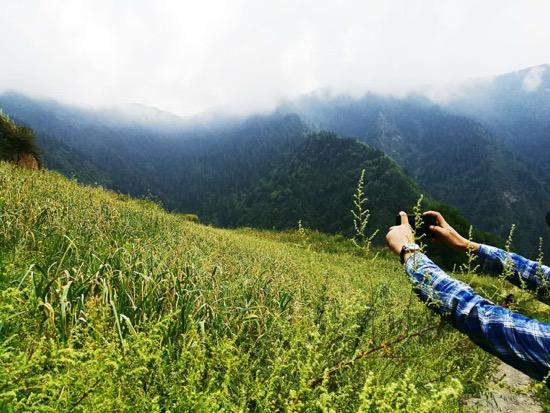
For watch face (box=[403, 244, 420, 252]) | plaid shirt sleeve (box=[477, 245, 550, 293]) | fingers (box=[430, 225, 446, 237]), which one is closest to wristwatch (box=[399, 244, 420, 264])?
watch face (box=[403, 244, 420, 252])

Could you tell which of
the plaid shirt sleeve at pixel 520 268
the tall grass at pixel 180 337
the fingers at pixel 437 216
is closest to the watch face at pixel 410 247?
the tall grass at pixel 180 337

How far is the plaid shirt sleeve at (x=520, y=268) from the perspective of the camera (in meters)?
3.14

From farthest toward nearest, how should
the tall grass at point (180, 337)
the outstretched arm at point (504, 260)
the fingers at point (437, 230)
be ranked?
Result: the outstretched arm at point (504, 260), the fingers at point (437, 230), the tall grass at point (180, 337)

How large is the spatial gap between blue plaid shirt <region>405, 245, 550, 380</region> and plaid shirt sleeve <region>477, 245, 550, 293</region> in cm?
102

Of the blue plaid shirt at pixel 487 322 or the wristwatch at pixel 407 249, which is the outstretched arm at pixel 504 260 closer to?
the wristwatch at pixel 407 249

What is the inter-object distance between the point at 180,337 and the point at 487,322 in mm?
2462

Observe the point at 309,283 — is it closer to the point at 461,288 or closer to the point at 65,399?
the point at 461,288

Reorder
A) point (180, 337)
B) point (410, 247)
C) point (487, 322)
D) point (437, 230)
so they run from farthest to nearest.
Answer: point (180, 337) < point (437, 230) < point (410, 247) < point (487, 322)

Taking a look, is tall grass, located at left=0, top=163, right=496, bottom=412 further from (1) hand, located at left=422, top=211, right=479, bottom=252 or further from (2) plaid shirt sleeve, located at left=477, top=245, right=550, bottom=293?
(2) plaid shirt sleeve, located at left=477, top=245, right=550, bottom=293

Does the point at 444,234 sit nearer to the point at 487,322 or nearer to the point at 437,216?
the point at 437,216

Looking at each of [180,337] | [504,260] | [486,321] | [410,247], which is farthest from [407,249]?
[180,337]

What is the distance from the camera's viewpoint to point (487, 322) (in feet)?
7.08

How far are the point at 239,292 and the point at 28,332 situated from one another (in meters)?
2.30

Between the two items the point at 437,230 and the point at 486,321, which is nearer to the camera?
the point at 486,321
